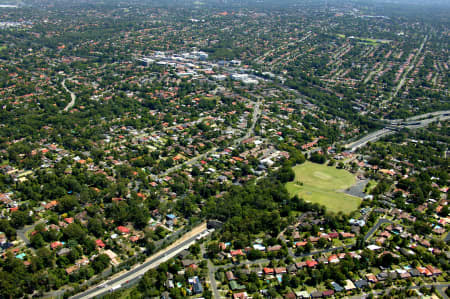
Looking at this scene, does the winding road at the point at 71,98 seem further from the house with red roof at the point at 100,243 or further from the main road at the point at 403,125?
the main road at the point at 403,125

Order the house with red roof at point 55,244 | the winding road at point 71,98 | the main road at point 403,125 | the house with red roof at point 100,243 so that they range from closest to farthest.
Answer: the house with red roof at point 55,244 < the house with red roof at point 100,243 < the main road at point 403,125 < the winding road at point 71,98

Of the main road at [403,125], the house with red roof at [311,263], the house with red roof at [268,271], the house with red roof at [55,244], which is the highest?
the main road at [403,125]

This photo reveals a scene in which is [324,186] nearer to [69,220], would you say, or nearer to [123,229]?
[123,229]

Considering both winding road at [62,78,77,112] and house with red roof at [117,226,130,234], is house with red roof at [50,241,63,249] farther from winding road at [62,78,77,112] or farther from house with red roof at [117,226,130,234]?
winding road at [62,78,77,112]

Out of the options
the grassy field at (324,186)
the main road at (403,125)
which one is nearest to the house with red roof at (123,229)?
the grassy field at (324,186)

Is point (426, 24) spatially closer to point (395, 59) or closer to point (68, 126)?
point (395, 59)

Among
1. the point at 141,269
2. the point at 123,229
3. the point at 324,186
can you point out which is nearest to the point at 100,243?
the point at 123,229
